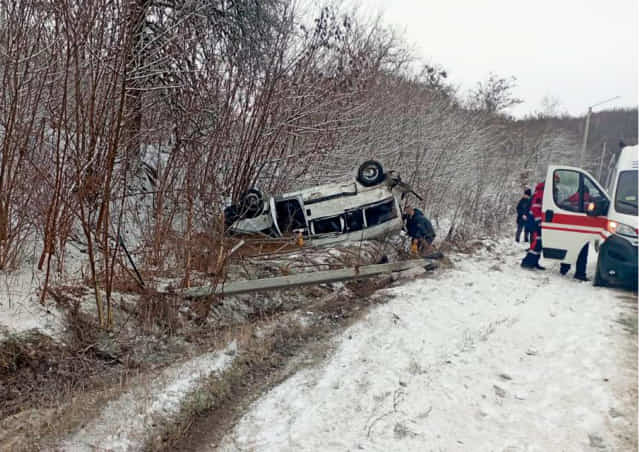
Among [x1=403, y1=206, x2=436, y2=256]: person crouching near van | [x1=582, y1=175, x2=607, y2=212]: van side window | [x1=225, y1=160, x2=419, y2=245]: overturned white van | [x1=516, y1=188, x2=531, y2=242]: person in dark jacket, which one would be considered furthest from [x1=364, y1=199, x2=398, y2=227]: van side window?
[x1=516, y1=188, x2=531, y2=242]: person in dark jacket

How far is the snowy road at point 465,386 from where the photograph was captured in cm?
290

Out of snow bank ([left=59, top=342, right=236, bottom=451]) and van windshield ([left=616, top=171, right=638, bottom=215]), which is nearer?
snow bank ([left=59, top=342, right=236, bottom=451])

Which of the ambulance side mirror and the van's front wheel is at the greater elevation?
the ambulance side mirror

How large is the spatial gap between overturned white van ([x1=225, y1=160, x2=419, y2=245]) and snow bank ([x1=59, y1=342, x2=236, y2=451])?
4510 millimetres

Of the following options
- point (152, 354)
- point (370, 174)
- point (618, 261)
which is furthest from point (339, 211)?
point (152, 354)

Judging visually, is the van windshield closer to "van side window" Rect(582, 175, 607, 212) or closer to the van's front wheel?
"van side window" Rect(582, 175, 607, 212)

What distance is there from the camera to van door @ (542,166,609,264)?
7.06 metres

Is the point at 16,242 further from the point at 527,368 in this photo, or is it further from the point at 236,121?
the point at 527,368

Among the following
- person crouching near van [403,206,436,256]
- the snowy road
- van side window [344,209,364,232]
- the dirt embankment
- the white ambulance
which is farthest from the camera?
person crouching near van [403,206,436,256]

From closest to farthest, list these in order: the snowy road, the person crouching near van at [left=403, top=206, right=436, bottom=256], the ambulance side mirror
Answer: the snowy road
the ambulance side mirror
the person crouching near van at [left=403, top=206, right=436, bottom=256]

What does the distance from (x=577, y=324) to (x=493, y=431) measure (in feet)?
9.03

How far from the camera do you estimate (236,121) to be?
19.8ft

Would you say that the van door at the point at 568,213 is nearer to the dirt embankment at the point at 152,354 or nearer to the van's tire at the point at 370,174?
the van's tire at the point at 370,174

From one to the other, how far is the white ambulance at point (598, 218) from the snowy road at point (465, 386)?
2.75ft
